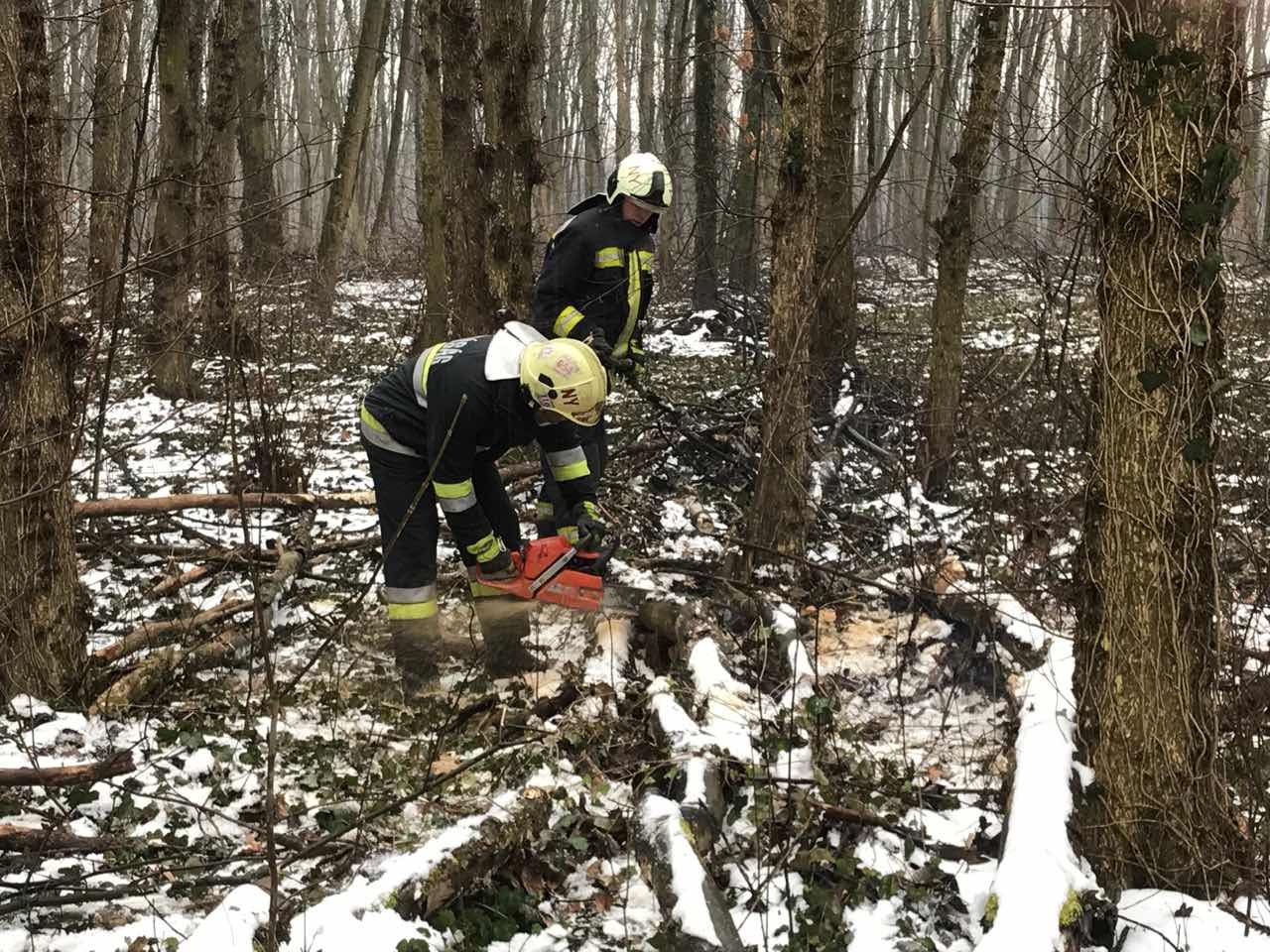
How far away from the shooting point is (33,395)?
4059 millimetres

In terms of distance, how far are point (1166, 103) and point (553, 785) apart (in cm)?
307

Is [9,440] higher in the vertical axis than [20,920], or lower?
higher

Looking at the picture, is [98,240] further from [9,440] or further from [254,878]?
[254,878]

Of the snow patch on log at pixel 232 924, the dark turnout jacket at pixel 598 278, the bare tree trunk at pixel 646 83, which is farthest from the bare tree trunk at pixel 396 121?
the snow patch on log at pixel 232 924

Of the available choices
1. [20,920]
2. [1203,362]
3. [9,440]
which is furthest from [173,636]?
[1203,362]

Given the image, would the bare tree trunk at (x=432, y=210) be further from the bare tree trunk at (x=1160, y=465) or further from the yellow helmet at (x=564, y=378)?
the bare tree trunk at (x=1160, y=465)

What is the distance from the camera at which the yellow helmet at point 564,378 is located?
4.47 meters

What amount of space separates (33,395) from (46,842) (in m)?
1.81

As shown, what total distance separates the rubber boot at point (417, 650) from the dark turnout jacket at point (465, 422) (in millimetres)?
442

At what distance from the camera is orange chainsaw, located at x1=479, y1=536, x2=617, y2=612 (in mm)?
4922

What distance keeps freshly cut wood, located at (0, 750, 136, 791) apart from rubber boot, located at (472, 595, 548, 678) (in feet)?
6.47

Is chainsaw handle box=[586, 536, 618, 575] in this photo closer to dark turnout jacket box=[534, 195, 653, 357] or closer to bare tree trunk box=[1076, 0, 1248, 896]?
dark turnout jacket box=[534, 195, 653, 357]

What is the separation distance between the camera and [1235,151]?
285cm

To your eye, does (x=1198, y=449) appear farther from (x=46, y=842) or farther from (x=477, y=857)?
(x=46, y=842)
